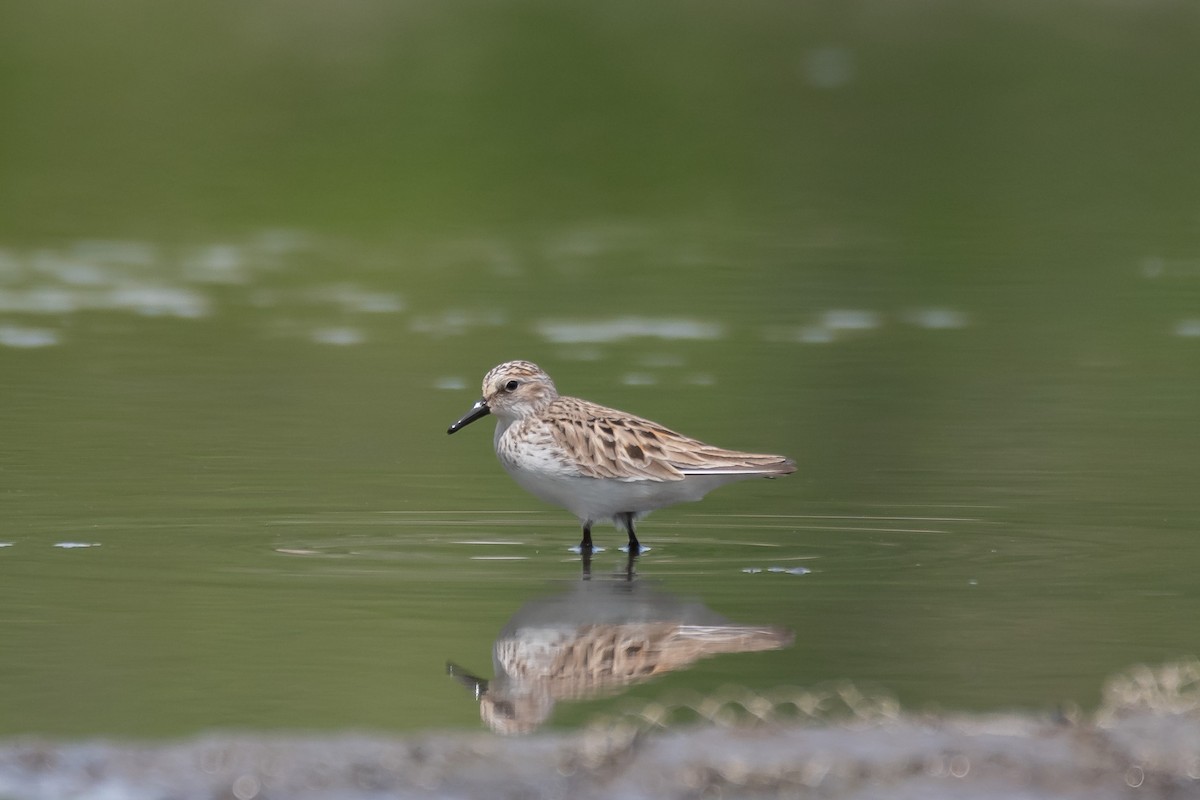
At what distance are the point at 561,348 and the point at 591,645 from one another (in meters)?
6.93

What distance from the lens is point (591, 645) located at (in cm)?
714

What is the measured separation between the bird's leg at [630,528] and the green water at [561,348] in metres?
0.11

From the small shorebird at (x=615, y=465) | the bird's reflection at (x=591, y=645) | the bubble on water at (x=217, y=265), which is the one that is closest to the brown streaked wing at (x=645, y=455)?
the small shorebird at (x=615, y=465)

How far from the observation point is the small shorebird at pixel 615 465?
895cm

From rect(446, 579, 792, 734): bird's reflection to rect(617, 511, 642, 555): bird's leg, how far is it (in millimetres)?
824

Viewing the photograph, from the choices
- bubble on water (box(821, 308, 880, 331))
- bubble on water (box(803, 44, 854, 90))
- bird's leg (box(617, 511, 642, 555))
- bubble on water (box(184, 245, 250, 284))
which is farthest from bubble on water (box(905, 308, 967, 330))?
bubble on water (box(803, 44, 854, 90))

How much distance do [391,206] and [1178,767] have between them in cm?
1729

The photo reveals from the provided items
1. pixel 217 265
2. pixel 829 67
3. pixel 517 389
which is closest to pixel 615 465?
pixel 517 389

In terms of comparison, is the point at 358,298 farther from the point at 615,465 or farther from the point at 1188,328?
the point at 615,465

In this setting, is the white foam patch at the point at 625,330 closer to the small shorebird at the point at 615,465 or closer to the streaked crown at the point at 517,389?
the streaked crown at the point at 517,389

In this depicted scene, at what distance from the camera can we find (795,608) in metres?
7.70

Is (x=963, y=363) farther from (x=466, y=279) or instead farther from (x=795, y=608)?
(x=795, y=608)

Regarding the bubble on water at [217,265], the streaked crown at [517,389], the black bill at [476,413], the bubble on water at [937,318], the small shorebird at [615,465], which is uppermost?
the bubble on water at [217,265]

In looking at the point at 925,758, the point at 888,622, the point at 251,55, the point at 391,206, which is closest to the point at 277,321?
the point at 391,206
